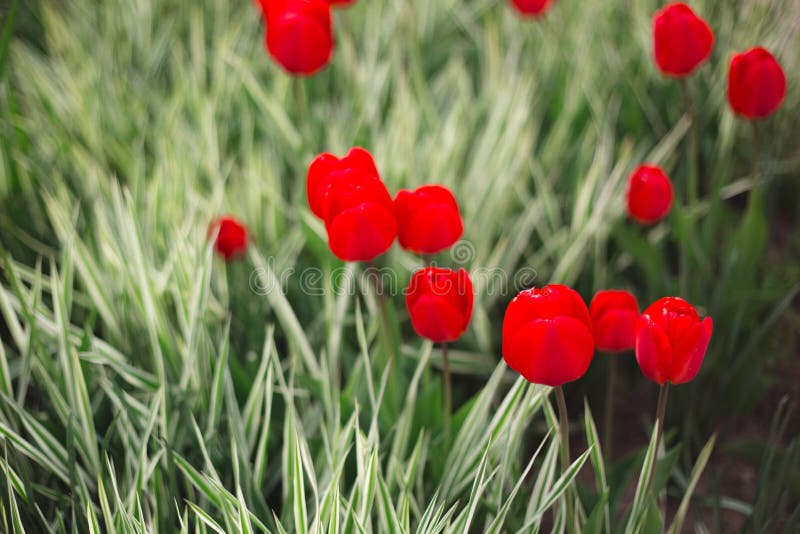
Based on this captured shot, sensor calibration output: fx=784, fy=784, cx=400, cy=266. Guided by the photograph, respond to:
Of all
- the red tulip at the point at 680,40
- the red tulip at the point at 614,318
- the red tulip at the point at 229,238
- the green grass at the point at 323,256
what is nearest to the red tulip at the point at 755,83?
the red tulip at the point at 680,40

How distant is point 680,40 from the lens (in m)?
0.90

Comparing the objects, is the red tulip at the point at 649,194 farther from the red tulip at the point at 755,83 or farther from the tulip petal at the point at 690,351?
the tulip petal at the point at 690,351

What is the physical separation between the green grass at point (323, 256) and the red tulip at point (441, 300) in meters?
0.09

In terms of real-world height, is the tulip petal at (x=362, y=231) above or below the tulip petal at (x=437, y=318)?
above

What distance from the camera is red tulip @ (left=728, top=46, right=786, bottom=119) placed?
829 mm

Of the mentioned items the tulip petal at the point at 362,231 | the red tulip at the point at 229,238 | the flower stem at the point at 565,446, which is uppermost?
the tulip petal at the point at 362,231

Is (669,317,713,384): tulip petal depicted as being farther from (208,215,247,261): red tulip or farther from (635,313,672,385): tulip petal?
(208,215,247,261): red tulip

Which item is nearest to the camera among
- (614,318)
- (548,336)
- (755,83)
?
(548,336)

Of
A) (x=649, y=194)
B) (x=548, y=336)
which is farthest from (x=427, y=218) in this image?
(x=649, y=194)

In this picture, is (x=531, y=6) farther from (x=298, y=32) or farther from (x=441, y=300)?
(x=441, y=300)

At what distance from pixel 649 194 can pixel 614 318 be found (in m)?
0.26

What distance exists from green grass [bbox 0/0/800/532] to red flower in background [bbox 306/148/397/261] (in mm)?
116

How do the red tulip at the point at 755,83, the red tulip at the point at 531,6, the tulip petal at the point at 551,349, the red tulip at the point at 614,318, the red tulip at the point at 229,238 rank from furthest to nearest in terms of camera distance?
the red tulip at the point at 531,6 < the red tulip at the point at 229,238 < the red tulip at the point at 755,83 < the red tulip at the point at 614,318 < the tulip petal at the point at 551,349

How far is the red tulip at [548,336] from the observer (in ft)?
1.79
